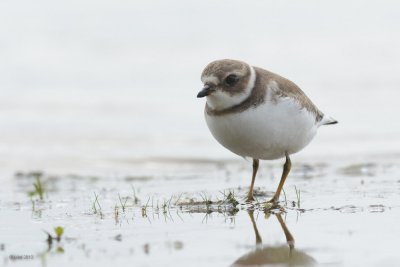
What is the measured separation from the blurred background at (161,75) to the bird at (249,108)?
515cm

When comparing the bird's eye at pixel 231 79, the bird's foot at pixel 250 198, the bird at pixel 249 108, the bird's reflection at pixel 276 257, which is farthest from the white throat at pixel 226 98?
the bird's reflection at pixel 276 257

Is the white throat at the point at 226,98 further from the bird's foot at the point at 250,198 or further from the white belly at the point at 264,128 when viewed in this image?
the bird's foot at the point at 250,198

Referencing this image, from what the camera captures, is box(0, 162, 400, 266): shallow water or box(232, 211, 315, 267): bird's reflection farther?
box(0, 162, 400, 266): shallow water

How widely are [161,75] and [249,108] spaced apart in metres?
11.1

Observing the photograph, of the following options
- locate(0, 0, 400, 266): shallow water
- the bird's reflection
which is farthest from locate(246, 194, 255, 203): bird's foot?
the bird's reflection

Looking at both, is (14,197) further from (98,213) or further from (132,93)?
(132,93)

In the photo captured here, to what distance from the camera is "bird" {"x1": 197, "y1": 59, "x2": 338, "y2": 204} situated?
6242mm

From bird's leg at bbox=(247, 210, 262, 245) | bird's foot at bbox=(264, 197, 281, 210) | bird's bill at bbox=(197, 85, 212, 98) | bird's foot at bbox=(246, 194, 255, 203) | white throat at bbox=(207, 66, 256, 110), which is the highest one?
bird's bill at bbox=(197, 85, 212, 98)

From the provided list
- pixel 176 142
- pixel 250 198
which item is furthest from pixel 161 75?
pixel 250 198

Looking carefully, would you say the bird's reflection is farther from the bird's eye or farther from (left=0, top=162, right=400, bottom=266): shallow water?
the bird's eye

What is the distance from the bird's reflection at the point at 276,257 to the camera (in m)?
4.37

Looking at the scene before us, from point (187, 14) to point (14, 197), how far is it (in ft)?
41.7

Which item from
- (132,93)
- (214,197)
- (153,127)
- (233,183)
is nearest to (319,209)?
(214,197)

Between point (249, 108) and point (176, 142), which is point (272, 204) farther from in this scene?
point (176, 142)
